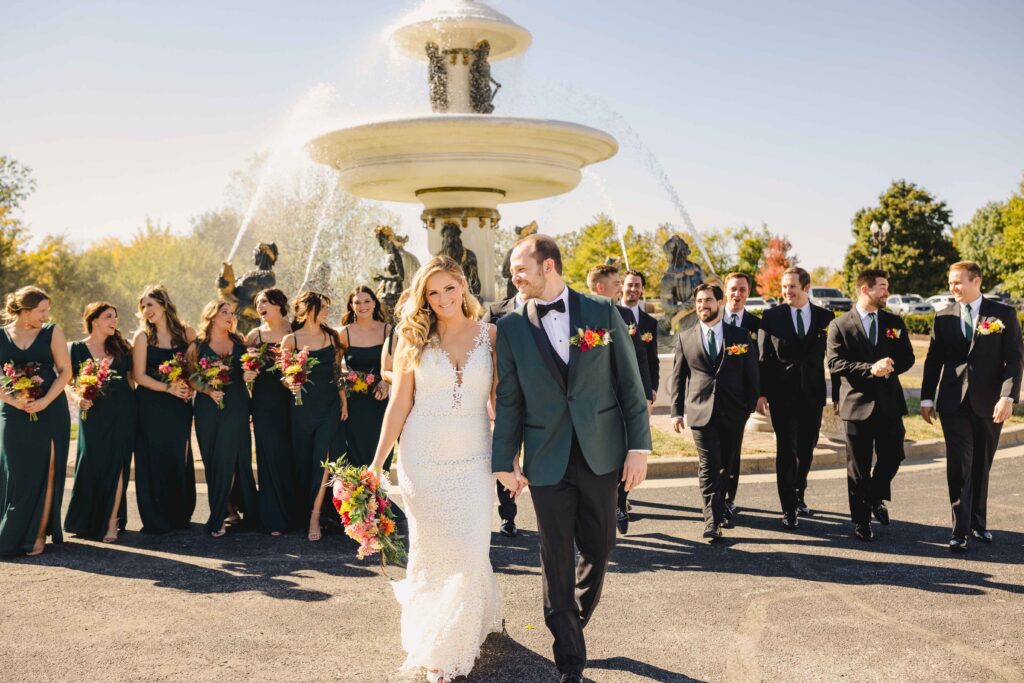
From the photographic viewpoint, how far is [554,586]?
4.24m

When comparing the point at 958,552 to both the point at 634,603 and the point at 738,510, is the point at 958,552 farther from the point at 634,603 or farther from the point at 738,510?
the point at 634,603

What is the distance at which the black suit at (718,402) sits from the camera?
274 inches

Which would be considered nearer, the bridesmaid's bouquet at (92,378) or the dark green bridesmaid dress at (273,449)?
the bridesmaid's bouquet at (92,378)

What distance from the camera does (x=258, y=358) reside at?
7566 millimetres

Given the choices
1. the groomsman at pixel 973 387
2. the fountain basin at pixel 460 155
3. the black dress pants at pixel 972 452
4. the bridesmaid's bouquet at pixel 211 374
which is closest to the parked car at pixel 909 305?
the fountain basin at pixel 460 155

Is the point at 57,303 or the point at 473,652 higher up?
the point at 57,303

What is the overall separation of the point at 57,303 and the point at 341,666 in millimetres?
47920

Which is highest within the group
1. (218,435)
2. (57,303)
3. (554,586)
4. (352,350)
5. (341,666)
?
(57,303)

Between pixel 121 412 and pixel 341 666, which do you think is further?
pixel 121 412

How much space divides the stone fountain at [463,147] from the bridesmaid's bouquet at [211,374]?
15.5ft

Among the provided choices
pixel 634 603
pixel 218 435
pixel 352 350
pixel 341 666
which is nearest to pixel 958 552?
pixel 634 603

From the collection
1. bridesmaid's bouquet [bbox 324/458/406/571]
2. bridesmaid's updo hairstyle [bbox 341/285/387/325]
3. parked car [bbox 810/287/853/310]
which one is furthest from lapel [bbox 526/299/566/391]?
parked car [bbox 810/287/853/310]

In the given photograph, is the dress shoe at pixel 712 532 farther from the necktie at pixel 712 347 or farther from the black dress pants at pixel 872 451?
the necktie at pixel 712 347

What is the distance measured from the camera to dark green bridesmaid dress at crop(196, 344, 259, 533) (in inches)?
302
